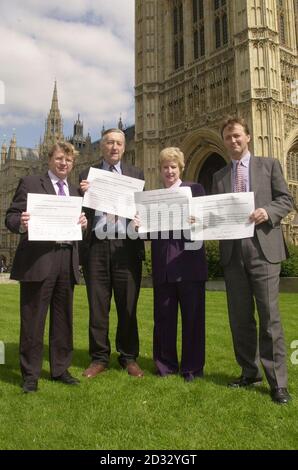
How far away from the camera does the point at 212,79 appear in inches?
1094

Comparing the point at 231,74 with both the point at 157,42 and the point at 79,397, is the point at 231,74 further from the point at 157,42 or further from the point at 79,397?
the point at 79,397

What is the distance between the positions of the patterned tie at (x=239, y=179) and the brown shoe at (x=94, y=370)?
7.66 ft

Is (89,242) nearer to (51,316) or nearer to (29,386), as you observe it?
(51,316)

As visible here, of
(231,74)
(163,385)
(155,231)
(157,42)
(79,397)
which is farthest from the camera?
(157,42)

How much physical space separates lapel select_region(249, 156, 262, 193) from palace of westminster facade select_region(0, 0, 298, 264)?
20847 mm

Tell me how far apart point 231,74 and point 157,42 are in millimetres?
8072

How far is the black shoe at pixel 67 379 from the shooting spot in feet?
13.8

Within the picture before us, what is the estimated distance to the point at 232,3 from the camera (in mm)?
26891

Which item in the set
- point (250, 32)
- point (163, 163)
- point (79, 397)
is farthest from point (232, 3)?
point (79, 397)

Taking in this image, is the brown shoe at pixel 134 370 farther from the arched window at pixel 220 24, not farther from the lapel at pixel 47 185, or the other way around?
the arched window at pixel 220 24

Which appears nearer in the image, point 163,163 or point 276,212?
point 276,212

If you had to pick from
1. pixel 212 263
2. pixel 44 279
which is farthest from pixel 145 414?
pixel 212 263

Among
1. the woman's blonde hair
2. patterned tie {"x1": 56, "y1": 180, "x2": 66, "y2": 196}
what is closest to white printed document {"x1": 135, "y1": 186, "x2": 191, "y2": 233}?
the woman's blonde hair

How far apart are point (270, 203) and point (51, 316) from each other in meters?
2.44
